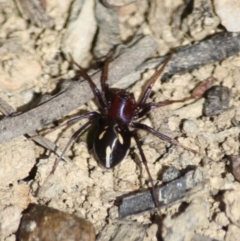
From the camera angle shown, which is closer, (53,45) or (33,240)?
(33,240)

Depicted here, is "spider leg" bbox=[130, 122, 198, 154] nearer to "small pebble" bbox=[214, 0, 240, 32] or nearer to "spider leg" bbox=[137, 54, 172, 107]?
"spider leg" bbox=[137, 54, 172, 107]

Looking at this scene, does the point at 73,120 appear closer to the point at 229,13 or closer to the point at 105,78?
the point at 105,78

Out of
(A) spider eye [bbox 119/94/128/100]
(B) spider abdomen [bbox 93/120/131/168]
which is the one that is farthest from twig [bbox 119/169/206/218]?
(A) spider eye [bbox 119/94/128/100]

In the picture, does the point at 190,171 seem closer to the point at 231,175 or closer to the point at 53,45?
the point at 231,175

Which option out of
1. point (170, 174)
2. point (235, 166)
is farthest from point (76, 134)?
point (235, 166)

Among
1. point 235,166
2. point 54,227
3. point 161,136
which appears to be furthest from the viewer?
point 161,136

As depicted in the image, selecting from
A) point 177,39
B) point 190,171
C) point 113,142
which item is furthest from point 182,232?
point 177,39
